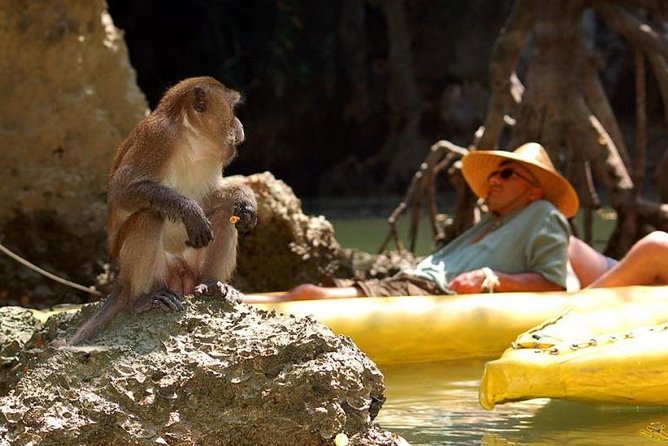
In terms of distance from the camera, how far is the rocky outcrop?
8.64 m

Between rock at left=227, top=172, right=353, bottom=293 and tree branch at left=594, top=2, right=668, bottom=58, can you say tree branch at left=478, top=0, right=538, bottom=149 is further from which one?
rock at left=227, top=172, right=353, bottom=293

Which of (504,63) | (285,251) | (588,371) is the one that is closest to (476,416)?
(588,371)

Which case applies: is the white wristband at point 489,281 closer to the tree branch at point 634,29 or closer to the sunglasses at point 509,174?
the sunglasses at point 509,174

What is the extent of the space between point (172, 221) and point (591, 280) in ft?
10.6

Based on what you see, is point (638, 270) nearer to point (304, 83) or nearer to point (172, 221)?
point (172, 221)

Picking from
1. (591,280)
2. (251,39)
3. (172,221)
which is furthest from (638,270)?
(251,39)

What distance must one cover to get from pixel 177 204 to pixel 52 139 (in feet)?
→ 14.3

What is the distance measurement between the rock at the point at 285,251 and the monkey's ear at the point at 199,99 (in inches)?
157

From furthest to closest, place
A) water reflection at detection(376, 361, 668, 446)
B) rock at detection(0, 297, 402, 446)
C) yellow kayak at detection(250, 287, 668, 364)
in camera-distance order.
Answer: yellow kayak at detection(250, 287, 668, 364), water reflection at detection(376, 361, 668, 446), rock at detection(0, 297, 402, 446)

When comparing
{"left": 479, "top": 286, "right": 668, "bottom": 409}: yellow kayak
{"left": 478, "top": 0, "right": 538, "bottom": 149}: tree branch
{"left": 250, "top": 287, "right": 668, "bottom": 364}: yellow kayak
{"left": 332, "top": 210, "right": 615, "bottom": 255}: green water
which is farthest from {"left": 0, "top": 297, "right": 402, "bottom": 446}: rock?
{"left": 332, "top": 210, "right": 615, "bottom": 255}: green water


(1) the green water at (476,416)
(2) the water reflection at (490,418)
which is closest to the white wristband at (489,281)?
(1) the green water at (476,416)

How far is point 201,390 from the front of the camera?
4.11m

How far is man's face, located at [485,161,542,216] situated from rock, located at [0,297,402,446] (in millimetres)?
3172

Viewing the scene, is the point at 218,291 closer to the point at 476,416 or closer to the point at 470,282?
the point at 476,416
